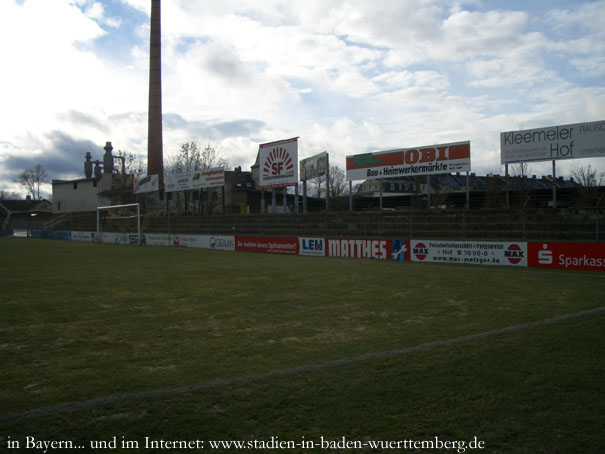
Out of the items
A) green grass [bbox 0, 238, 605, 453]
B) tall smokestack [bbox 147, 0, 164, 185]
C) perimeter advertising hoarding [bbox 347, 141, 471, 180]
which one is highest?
tall smokestack [bbox 147, 0, 164, 185]

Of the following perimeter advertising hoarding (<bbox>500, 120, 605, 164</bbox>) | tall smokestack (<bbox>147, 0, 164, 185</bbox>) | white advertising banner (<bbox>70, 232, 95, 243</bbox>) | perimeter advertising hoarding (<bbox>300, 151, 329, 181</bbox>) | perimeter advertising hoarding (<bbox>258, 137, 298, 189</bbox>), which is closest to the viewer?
perimeter advertising hoarding (<bbox>500, 120, 605, 164</bbox>)

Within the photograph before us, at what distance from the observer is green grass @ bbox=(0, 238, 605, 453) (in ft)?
13.0

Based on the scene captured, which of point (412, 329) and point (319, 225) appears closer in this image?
point (412, 329)

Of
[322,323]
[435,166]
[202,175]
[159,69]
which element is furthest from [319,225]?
[159,69]

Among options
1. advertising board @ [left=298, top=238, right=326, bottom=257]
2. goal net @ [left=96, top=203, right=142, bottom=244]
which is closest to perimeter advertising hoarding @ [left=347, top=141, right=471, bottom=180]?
advertising board @ [left=298, top=238, right=326, bottom=257]

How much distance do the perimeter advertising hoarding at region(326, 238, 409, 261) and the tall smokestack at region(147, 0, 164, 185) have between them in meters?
30.1

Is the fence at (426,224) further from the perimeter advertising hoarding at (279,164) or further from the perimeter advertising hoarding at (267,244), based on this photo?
the perimeter advertising hoarding at (279,164)

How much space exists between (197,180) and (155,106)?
15475 mm

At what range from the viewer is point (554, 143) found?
80.6 ft

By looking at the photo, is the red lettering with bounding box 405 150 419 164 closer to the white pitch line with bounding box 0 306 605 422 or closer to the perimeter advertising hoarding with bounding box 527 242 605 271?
the perimeter advertising hoarding with bounding box 527 242 605 271

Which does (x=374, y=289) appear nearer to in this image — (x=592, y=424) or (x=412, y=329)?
(x=412, y=329)

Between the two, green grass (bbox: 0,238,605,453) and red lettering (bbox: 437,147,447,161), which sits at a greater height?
red lettering (bbox: 437,147,447,161)

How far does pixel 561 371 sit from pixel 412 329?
2.53m

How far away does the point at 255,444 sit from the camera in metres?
3.65
